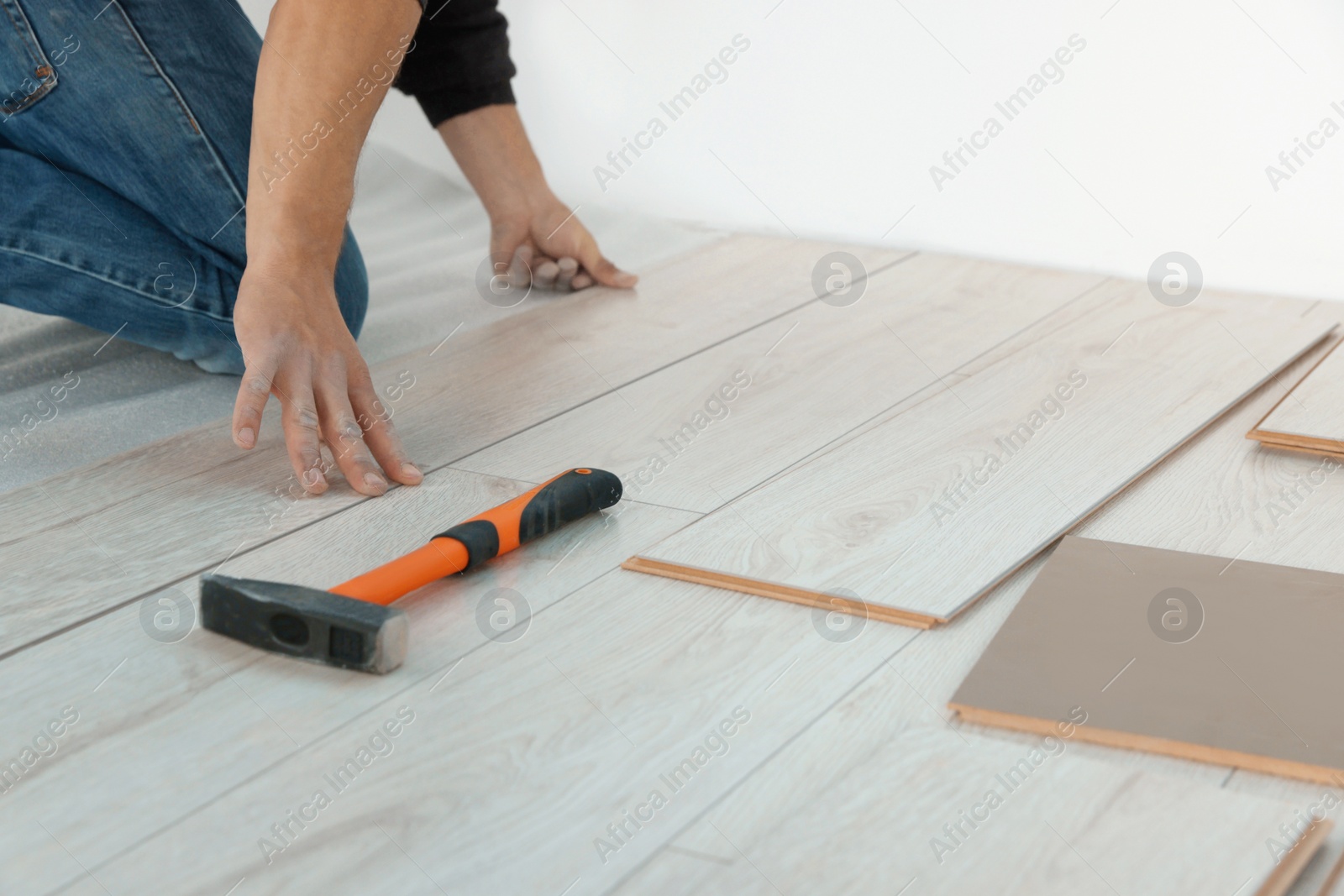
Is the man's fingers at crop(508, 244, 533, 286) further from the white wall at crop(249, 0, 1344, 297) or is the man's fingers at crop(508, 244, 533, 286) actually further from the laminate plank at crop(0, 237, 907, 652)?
the white wall at crop(249, 0, 1344, 297)

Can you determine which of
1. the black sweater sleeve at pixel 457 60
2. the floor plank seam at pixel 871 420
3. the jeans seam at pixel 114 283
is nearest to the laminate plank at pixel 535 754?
the floor plank seam at pixel 871 420

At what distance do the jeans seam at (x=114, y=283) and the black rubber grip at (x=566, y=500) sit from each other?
2.26ft

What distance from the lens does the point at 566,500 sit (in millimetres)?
1069

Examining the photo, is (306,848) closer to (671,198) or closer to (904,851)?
(904,851)

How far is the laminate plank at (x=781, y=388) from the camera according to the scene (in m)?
1.27

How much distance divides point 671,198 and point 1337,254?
1282 millimetres

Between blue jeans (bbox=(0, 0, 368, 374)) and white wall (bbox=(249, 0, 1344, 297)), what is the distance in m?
1.08

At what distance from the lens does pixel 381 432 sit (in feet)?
3.92

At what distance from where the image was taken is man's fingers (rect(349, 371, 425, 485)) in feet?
3.85

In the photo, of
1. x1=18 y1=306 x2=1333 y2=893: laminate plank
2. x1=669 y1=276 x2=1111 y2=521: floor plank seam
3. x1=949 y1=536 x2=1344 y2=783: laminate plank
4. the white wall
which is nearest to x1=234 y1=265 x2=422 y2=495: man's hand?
x1=18 y1=306 x2=1333 y2=893: laminate plank

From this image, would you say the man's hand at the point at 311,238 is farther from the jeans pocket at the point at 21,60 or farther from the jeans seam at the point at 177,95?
the jeans pocket at the point at 21,60

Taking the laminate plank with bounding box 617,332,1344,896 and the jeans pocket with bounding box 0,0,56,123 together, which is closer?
the laminate plank with bounding box 617,332,1344,896

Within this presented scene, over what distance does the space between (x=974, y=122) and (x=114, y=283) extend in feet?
4.64

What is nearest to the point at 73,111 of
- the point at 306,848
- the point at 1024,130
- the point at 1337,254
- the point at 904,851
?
the point at 306,848
